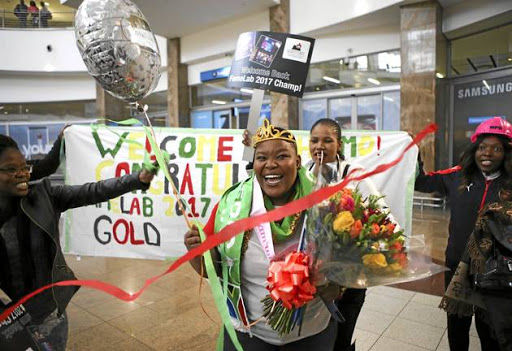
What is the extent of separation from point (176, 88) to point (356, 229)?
10965 mm

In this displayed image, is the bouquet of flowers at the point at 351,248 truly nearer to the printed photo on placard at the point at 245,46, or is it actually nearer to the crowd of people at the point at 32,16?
the printed photo on placard at the point at 245,46

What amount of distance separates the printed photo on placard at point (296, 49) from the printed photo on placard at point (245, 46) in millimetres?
257

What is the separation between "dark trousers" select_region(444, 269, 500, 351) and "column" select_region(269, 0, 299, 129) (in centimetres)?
708

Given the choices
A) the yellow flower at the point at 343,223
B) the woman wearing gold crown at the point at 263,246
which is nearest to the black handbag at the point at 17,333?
the woman wearing gold crown at the point at 263,246

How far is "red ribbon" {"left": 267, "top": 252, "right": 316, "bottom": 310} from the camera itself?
1.21 m

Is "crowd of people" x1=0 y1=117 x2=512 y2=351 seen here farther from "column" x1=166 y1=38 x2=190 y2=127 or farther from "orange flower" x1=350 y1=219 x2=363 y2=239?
"column" x1=166 y1=38 x2=190 y2=127

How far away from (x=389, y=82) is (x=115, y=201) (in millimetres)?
6897

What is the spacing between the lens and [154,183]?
364cm

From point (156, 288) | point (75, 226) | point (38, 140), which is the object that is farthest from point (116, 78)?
point (38, 140)

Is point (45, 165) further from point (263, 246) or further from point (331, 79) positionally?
point (331, 79)

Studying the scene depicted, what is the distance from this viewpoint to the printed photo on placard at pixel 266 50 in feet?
8.84

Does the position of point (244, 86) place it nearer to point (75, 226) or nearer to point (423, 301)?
point (75, 226)

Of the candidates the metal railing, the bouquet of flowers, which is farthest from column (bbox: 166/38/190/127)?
the bouquet of flowers

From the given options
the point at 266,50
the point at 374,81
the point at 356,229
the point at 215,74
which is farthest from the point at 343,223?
the point at 215,74
